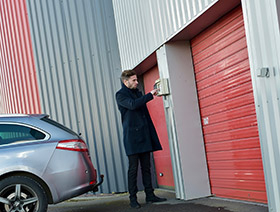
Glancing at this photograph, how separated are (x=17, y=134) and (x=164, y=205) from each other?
2.38 m

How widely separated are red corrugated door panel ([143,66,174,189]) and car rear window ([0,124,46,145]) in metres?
2.94

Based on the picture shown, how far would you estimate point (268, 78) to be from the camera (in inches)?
176

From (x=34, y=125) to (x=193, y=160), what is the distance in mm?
2492

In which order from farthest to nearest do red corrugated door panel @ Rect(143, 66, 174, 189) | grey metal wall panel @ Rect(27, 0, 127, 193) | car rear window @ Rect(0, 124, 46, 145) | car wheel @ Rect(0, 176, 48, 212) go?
1. grey metal wall panel @ Rect(27, 0, 127, 193)
2. red corrugated door panel @ Rect(143, 66, 174, 189)
3. car rear window @ Rect(0, 124, 46, 145)
4. car wheel @ Rect(0, 176, 48, 212)

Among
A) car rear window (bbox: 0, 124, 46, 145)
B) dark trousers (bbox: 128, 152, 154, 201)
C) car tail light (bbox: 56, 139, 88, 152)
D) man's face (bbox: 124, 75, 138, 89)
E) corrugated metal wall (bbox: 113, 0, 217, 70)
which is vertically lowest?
dark trousers (bbox: 128, 152, 154, 201)

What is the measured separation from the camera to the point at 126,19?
8.83 meters

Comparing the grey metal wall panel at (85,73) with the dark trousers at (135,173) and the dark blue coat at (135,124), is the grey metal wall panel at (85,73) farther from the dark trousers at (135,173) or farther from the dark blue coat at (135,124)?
the dark blue coat at (135,124)

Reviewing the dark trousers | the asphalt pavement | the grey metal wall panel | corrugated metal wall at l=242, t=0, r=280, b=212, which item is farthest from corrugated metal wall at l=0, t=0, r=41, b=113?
corrugated metal wall at l=242, t=0, r=280, b=212

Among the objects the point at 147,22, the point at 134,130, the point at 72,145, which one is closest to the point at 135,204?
the point at 134,130

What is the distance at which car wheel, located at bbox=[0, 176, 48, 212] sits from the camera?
5844 mm

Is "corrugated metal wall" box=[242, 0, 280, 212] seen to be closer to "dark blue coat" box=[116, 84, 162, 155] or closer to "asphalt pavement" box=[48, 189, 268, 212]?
"asphalt pavement" box=[48, 189, 268, 212]

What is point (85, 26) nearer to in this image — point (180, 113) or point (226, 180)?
point (180, 113)

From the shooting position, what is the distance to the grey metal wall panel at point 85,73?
983cm

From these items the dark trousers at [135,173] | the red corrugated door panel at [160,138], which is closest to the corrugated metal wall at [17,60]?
the red corrugated door panel at [160,138]
